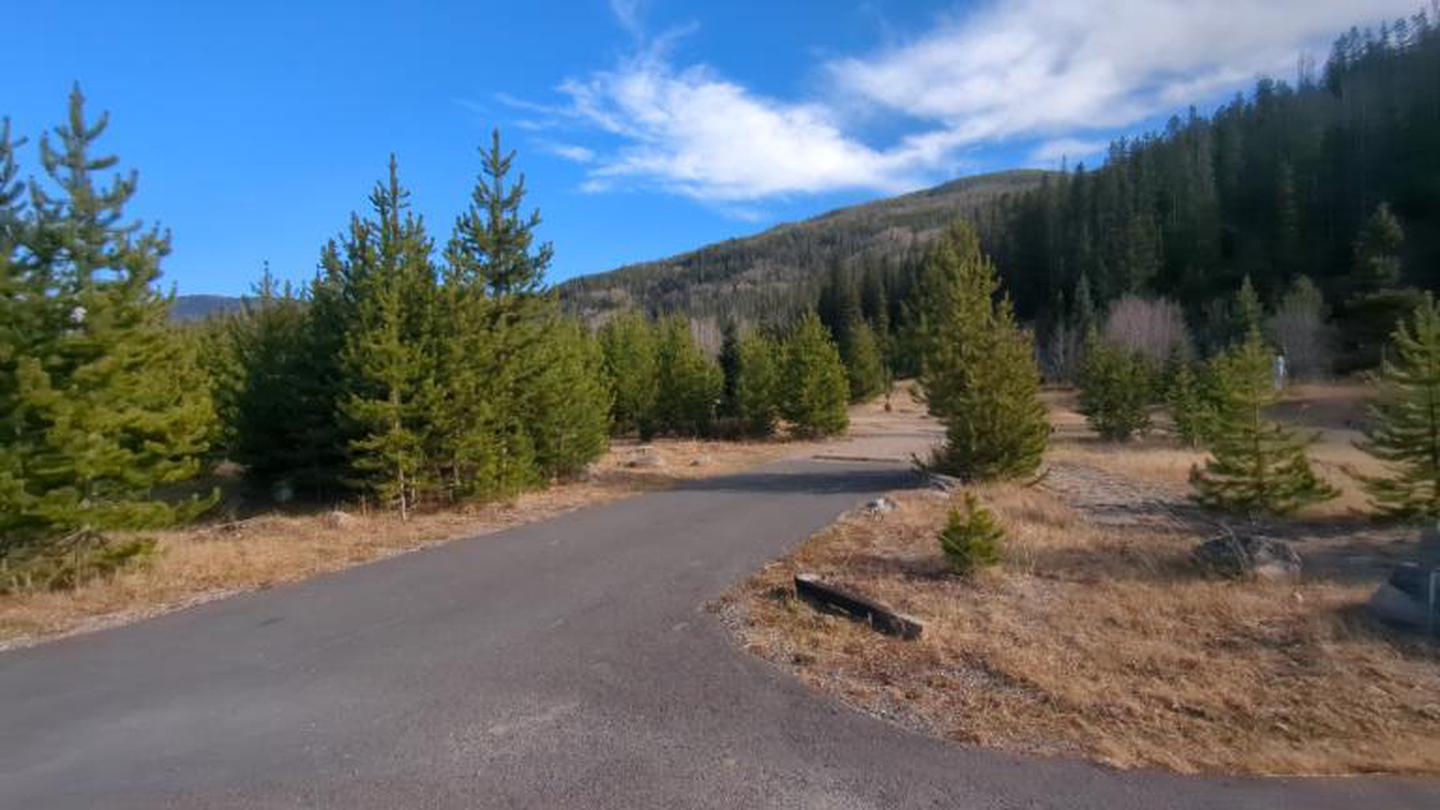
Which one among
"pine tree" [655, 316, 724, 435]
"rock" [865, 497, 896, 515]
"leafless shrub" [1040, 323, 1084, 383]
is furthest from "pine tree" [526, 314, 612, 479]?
"leafless shrub" [1040, 323, 1084, 383]

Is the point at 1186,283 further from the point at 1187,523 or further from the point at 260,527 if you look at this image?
the point at 260,527

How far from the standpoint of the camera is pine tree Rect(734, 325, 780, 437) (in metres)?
39.6

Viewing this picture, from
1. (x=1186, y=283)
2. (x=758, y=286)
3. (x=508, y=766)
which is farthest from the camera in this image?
(x=758, y=286)

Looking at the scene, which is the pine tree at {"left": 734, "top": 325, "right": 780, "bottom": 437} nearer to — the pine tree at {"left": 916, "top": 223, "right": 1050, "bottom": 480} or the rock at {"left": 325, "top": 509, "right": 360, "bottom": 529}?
the pine tree at {"left": 916, "top": 223, "right": 1050, "bottom": 480}

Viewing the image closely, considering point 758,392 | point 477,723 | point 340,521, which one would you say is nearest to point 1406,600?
point 477,723

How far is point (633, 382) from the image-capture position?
4044 centimetres

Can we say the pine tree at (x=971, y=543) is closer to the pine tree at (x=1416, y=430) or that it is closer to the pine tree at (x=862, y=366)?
the pine tree at (x=1416, y=430)

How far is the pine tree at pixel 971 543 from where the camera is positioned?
9742 mm

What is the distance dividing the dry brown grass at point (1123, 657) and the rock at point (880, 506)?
115 inches

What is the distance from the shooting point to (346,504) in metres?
17.7

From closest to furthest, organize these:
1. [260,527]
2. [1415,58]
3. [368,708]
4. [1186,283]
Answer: [368,708]
[260,527]
[1186,283]
[1415,58]

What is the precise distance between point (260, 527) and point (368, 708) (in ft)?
34.9

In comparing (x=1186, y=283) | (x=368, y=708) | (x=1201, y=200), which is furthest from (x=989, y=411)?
(x=1201, y=200)

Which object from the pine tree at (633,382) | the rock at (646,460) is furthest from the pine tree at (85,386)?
the pine tree at (633,382)
